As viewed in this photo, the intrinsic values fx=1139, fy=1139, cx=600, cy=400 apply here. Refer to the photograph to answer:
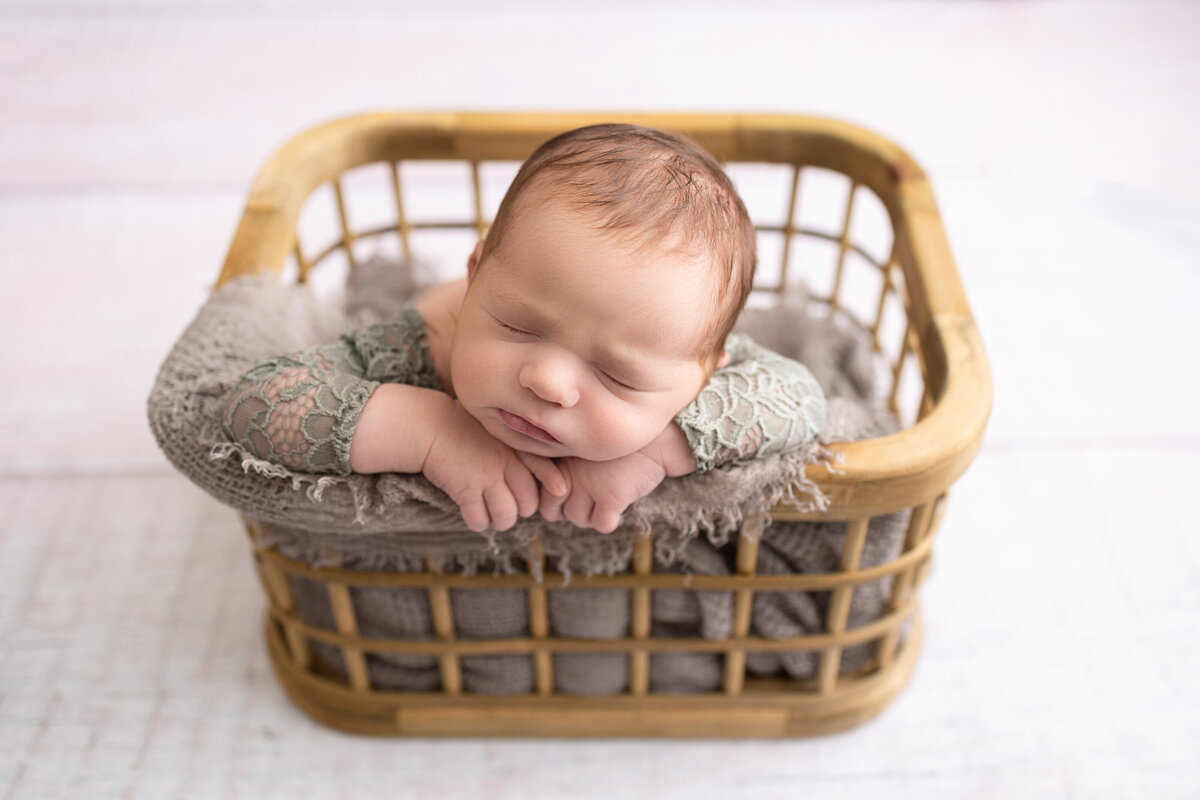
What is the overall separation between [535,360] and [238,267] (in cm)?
34

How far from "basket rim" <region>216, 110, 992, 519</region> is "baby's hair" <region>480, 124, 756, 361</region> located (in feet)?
0.43

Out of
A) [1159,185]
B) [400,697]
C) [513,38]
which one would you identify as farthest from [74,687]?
[1159,185]

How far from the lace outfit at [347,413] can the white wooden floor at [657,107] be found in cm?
33

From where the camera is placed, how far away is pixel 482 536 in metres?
0.74

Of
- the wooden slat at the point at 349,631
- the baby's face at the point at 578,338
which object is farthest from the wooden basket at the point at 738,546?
the baby's face at the point at 578,338

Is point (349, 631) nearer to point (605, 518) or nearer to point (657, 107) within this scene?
point (605, 518)

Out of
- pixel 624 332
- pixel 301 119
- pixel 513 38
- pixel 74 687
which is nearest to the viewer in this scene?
pixel 624 332

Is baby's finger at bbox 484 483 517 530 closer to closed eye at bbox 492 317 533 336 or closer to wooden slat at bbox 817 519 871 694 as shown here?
closed eye at bbox 492 317 533 336

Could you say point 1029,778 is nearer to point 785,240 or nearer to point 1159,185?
point 785,240

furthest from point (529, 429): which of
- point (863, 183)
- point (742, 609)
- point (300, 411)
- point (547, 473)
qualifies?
point (863, 183)

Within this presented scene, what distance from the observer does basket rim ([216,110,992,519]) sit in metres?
0.70

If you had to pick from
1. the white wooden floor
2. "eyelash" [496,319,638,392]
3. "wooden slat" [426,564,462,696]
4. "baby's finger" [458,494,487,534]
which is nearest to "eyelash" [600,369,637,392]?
"eyelash" [496,319,638,392]

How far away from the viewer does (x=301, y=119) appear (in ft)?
5.51

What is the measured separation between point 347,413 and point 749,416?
0.81ft
